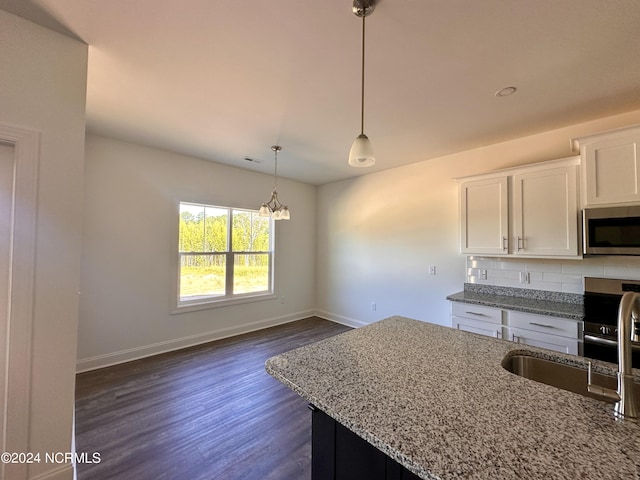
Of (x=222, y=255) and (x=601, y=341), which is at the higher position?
(x=222, y=255)

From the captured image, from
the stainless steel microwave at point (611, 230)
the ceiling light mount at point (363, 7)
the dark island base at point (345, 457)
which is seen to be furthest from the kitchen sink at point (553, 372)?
the ceiling light mount at point (363, 7)

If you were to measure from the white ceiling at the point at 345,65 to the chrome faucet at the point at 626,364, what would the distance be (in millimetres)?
1539

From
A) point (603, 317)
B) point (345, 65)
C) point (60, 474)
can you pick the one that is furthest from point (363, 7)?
point (60, 474)

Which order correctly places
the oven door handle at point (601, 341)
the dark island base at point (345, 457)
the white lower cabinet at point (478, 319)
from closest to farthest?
the dark island base at point (345, 457)
the oven door handle at point (601, 341)
the white lower cabinet at point (478, 319)

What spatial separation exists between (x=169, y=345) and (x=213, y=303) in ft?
2.51

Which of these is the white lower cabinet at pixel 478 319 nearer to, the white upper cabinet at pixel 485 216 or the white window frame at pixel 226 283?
the white upper cabinet at pixel 485 216

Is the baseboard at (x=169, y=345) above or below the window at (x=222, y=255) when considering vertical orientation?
below

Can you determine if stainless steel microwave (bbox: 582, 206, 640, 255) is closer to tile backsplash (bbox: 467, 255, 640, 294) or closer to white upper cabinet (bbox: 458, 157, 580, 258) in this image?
white upper cabinet (bbox: 458, 157, 580, 258)

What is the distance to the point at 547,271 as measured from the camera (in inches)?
110

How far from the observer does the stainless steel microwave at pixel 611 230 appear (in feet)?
6.91

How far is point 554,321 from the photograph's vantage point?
2311 millimetres

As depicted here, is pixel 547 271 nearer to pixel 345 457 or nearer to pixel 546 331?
pixel 546 331

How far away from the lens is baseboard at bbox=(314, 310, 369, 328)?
15.4 ft

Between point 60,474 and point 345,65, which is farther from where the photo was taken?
point 345,65
